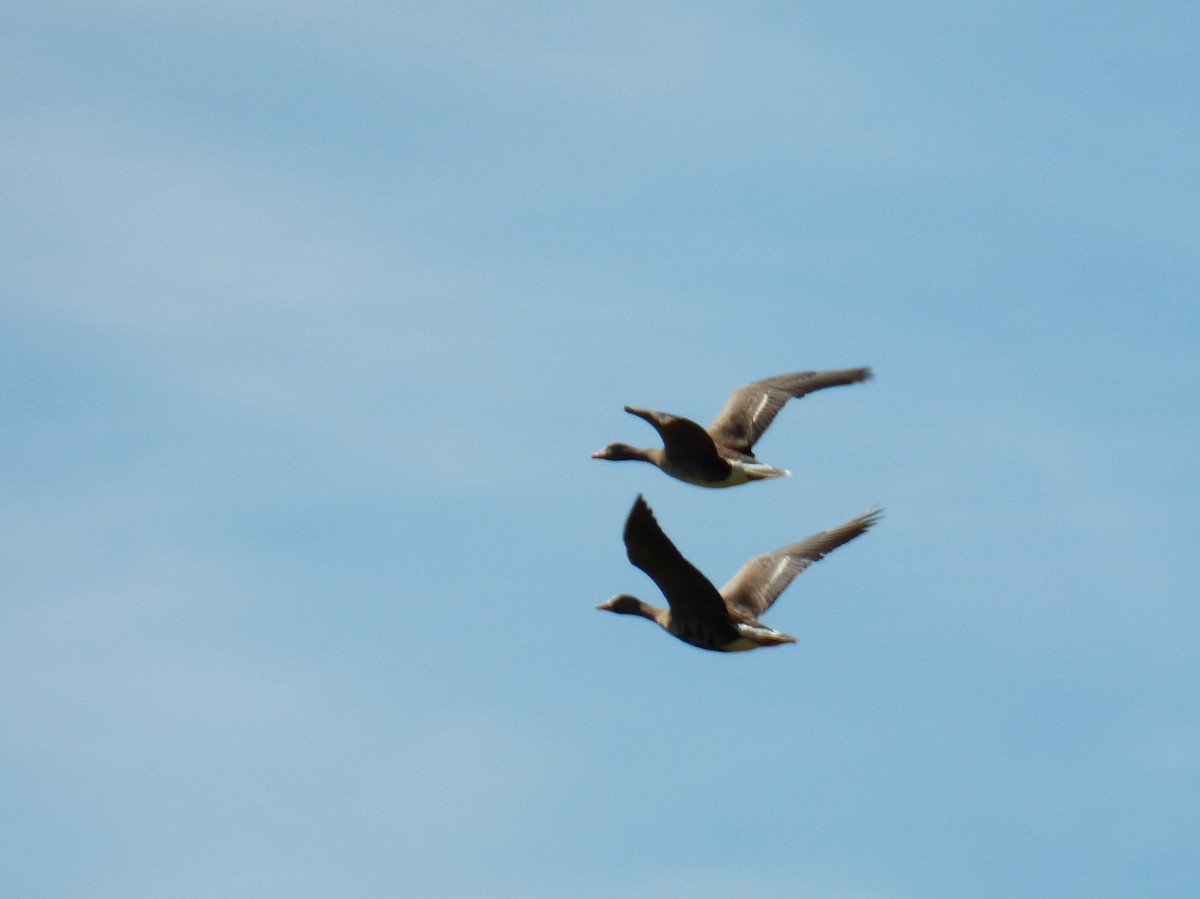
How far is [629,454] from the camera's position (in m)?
30.3

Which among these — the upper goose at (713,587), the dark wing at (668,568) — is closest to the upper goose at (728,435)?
the upper goose at (713,587)

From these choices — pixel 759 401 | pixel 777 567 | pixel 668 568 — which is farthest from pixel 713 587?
pixel 759 401

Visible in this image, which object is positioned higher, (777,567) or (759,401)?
(759,401)

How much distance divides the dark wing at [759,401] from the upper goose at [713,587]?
6.53 ft

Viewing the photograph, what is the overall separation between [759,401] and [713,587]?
648cm

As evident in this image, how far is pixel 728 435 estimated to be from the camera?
29.5m

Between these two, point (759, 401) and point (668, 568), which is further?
point (759, 401)

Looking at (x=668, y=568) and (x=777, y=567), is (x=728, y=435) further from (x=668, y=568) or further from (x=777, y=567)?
(x=668, y=568)

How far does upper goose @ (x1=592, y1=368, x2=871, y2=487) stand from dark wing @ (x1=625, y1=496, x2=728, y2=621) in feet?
8.82

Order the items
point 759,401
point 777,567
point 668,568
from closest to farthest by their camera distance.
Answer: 1. point 668,568
2. point 777,567
3. point 759,401

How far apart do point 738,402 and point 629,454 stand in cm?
195

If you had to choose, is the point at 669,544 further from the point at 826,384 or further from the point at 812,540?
the point at 826,384

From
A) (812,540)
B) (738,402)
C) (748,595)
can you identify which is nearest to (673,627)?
(748,595)

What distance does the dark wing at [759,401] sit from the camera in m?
29.6
